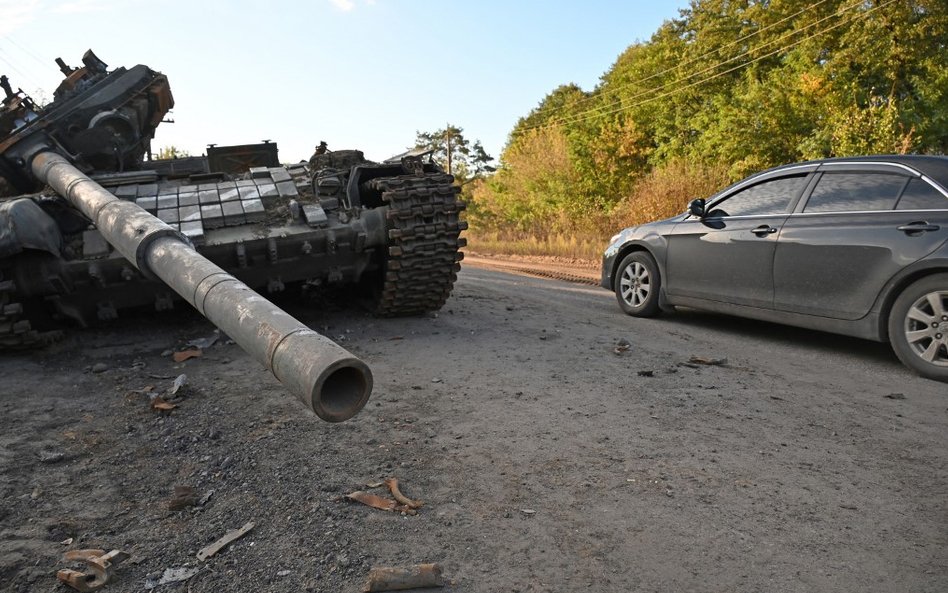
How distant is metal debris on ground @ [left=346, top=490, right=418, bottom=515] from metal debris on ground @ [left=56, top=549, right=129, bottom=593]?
843 millimetres

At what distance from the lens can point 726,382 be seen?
4.56 m

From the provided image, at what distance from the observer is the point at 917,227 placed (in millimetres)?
4668

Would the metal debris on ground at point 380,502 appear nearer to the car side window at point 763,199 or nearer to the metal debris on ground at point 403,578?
the metal debris on ground at point 403,578

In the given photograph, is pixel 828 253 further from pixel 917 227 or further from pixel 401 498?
pixel 401 498

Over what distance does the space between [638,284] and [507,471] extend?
434 centimetres

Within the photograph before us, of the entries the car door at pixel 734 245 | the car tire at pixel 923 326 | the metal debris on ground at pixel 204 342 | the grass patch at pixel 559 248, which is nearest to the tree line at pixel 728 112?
the grass patch at pixel 559 248

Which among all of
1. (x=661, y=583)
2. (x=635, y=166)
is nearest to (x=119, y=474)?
(x=661, y=583)

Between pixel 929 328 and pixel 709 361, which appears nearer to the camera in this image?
pixel 929 328

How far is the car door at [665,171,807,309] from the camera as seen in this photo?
5695mm

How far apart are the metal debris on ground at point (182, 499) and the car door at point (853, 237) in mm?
4462

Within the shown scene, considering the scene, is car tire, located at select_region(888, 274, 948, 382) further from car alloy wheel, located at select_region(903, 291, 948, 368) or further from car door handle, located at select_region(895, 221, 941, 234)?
car door handle, located at select_region(895, 221, 941, 234)

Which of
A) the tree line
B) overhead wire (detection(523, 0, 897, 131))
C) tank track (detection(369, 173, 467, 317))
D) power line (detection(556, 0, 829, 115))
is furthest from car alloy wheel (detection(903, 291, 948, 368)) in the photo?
power line (detection(556, 0, 829, 115))

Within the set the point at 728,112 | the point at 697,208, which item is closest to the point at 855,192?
the point at 697,208

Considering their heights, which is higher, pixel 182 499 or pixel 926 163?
pixel 926 163
